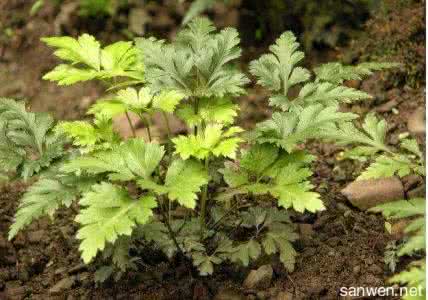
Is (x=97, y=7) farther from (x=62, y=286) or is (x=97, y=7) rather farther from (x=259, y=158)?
(x=259, y=158)

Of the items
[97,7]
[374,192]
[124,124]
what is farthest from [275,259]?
[97,7]

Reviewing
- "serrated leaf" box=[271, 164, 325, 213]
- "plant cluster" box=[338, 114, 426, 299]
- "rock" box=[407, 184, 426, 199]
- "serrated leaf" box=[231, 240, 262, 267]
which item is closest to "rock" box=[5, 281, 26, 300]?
"serrated leaf" box=[231, 240, 262, 267]

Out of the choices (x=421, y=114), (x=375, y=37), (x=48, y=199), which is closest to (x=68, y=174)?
(x=48, y=199)

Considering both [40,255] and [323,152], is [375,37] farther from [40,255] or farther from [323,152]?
[40,255]

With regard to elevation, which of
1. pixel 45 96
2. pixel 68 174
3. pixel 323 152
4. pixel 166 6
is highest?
pixel 166 6

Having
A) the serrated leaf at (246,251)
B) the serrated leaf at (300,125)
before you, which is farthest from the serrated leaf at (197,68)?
the serrated leaf at (246,251)

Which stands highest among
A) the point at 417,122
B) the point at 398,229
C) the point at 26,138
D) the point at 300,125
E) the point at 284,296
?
the point at 417,122

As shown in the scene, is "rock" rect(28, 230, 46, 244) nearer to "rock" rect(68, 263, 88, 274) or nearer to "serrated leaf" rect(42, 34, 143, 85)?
"rock" rect(68, 263, 88, 274)
